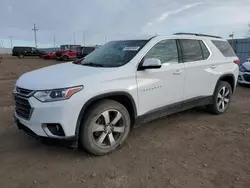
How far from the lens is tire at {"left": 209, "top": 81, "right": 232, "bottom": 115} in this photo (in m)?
5.04

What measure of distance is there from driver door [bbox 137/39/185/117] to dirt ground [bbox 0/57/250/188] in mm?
541

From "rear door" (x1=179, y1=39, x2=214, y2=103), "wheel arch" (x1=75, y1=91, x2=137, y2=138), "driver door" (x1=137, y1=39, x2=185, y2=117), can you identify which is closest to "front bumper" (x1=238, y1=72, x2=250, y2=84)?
"rear door" (x1=179, y1=39, x2=214, y2=103)

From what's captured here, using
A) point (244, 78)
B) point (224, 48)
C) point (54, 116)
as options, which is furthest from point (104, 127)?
point (244, 78)

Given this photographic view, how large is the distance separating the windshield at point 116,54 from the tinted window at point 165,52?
20 cm

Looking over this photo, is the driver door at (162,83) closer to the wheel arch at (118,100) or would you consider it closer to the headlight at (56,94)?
the wheel arch at (118,100)

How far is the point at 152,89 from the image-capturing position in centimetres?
373

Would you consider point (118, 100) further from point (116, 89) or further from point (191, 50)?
point (191, 50)

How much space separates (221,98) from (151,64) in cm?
258

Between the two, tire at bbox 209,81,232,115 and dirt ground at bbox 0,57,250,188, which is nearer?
dirt ground at bbox 0,57,250,188

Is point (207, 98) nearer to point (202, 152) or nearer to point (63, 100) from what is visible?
point (202, 152)

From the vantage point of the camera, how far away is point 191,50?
14.8 feet

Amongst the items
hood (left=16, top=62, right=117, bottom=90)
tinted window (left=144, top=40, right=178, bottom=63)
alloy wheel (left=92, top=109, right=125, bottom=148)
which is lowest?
alloy wheel (left=92, top=109, right=125, bottom=148)

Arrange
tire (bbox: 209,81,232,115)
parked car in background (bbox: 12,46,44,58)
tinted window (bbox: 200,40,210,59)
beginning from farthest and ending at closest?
1. parked car in background (bbox: 12,46,44,58)
2. tire (bbox: 209,81,232,115)
3. tinted window (bbox: 200,40,210,59)

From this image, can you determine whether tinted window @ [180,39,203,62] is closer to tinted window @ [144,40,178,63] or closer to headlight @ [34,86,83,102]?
tinted window @ [144,40,178,63]
